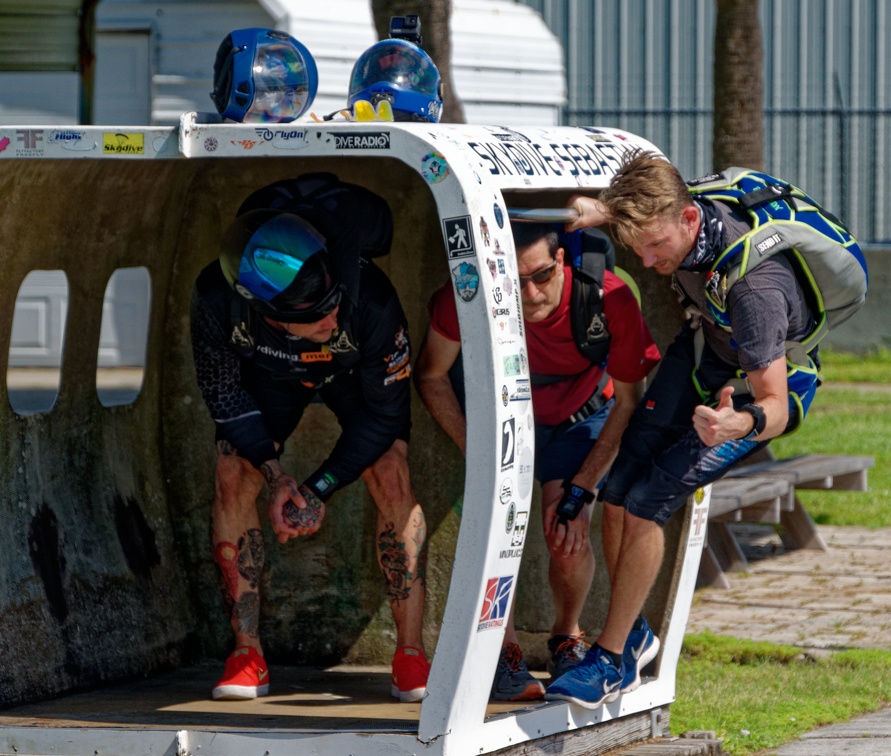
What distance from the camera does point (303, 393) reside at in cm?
588

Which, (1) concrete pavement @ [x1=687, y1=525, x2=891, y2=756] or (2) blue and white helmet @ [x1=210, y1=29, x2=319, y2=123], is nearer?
(2) blue and white helmet @ [x1=210, y1=29, x2=319, y2=123]

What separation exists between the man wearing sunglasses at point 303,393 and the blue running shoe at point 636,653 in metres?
0.71

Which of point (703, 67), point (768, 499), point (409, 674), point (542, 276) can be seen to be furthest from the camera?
point (703, 67)

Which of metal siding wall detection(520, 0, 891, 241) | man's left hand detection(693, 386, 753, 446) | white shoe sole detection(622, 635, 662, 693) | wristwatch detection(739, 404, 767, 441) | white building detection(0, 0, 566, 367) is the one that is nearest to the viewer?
man's left hand detection(693, 386, 753, 446)

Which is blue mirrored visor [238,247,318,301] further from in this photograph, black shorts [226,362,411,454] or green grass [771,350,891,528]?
green grass [771,350,891,528]

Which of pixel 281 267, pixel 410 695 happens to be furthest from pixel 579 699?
pixel 281 267

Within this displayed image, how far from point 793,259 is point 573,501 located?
112cm

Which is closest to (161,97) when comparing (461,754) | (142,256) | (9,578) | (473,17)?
(473,17)

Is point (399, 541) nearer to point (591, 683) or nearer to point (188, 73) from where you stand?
point (591, 683)

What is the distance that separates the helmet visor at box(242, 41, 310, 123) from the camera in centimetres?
523

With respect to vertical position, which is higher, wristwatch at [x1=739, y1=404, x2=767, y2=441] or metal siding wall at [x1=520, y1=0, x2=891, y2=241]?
metal siding wall at [x1=520, y1=0, x2=891, y2=241]

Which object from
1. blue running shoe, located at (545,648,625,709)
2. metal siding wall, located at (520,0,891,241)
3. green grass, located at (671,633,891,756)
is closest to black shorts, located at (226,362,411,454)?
blue running shoe, located at (545,648,625,709)

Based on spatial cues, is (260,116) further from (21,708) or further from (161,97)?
(161,97)

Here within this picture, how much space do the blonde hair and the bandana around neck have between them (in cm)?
8
